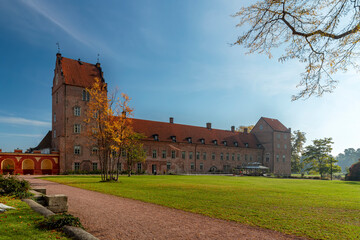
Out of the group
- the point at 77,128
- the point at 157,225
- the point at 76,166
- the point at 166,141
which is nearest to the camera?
the point at 157,225

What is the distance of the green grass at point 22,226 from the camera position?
5695mm

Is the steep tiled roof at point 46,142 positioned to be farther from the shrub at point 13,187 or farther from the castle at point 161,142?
the shrub at point 13,187

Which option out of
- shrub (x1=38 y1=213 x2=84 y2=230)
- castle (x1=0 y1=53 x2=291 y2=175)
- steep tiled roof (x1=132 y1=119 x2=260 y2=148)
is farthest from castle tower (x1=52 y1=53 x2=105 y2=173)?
shrub (x1=38 y1=213 x2=84 y2=230)

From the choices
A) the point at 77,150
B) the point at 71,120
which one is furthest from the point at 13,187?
the point at 71,120

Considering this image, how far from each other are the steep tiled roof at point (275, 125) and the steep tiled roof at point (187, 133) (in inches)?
192

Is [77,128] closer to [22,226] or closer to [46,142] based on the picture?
[46,142]

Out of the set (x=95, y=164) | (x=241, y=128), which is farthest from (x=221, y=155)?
(x=95, y=164)

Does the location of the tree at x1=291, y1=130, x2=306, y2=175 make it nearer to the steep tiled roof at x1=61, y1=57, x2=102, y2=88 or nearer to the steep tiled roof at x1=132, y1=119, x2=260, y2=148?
the steep tiled roof at x1=132, y1=119, x2=260, y2=148

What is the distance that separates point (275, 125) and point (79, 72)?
43484 mm

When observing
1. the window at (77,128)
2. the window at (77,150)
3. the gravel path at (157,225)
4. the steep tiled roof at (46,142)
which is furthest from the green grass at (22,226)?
the steep tiled roof at (46,142)

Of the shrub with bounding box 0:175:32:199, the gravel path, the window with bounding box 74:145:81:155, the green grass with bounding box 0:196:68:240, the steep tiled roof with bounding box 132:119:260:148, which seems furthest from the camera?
the steep tiled roof with bounding box 132:119:260:148

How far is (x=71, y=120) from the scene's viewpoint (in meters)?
41.0

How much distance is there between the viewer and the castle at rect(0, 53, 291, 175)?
40.8 metres

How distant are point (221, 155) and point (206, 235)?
52875mm
